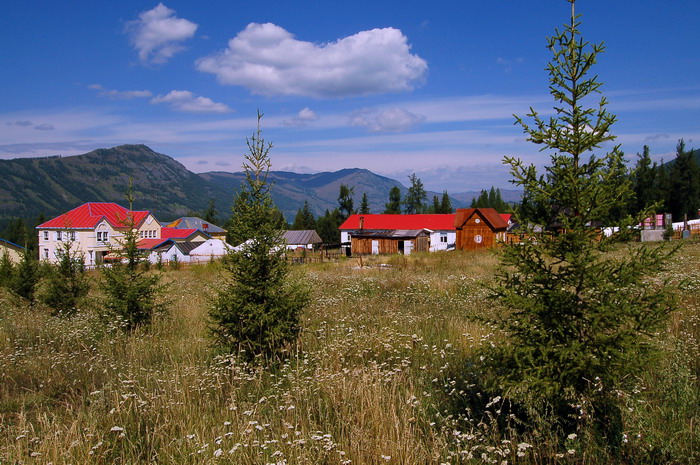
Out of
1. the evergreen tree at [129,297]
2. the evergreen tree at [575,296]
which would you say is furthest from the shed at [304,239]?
the evergreen tree at [575,296]

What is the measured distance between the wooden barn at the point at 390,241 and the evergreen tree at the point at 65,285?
43871 mm

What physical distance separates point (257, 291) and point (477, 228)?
49.0 meters

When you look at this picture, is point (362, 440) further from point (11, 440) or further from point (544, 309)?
point (11, 440)

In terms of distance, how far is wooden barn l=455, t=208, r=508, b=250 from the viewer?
52781 millimetres

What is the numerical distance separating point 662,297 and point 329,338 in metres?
5.34

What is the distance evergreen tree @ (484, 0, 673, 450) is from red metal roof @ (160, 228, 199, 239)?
89.6m

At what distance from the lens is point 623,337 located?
4246 millimetres

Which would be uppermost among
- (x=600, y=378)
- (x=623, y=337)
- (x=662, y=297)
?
(x=662, y=297)

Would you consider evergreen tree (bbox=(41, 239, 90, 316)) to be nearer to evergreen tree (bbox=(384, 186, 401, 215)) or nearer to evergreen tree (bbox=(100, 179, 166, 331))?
evergreen tree (bbox=(100, 179, 166, 331))

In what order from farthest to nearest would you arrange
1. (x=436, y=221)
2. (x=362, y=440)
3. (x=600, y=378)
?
(x=436, y=221)
(x=600, y=378)
(x=362, y=440)

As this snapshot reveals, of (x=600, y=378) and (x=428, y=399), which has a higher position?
(x=600, y=378)

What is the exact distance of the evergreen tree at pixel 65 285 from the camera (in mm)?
14266

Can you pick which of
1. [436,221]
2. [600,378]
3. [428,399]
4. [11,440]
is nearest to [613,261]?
[600,378]

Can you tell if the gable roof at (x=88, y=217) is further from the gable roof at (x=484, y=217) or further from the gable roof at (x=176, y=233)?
the gable roof at (x=484, y=217)
